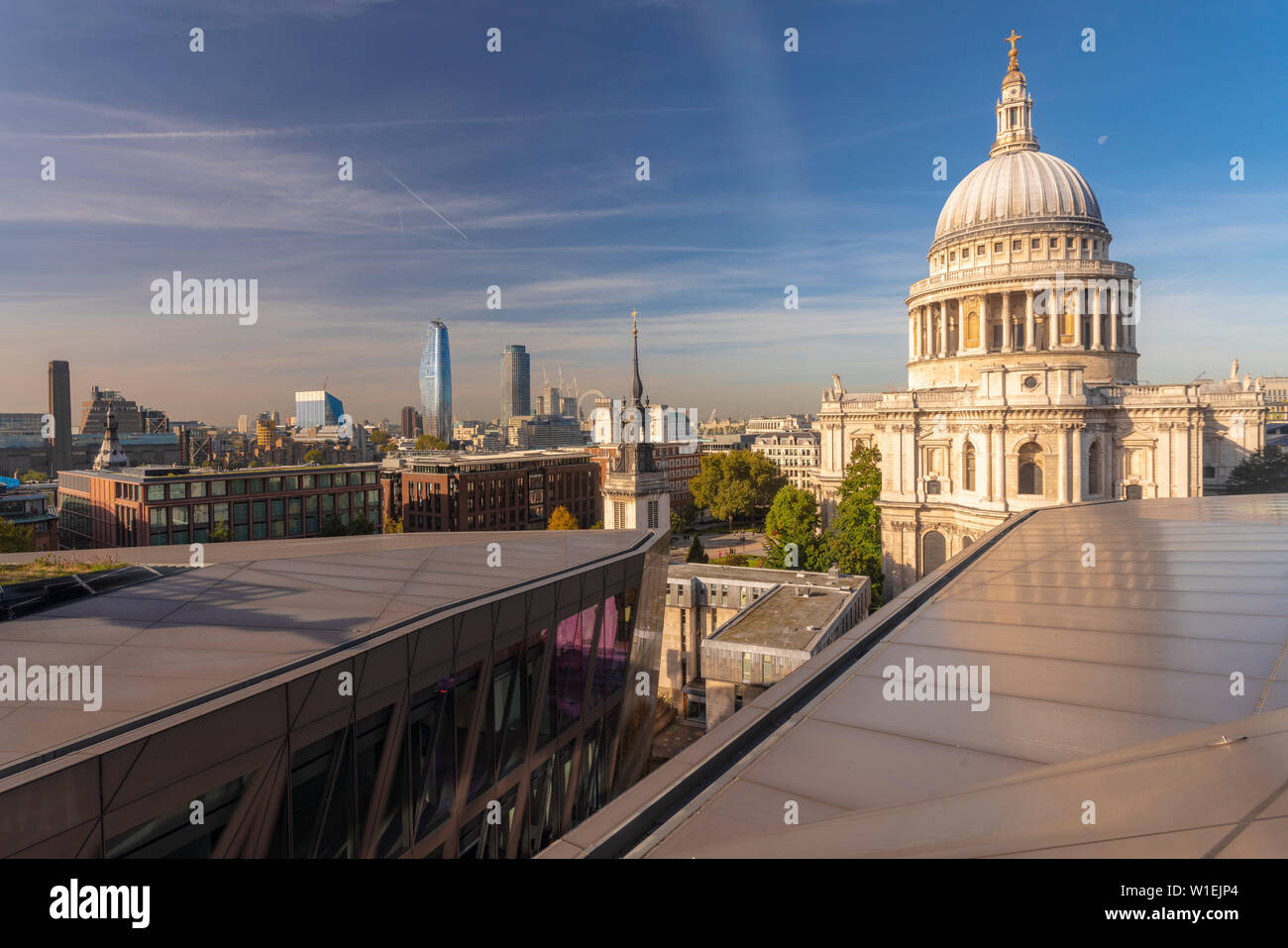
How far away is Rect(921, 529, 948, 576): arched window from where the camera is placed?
155ft

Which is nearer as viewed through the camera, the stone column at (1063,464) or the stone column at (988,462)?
the stone column at (1063,464)

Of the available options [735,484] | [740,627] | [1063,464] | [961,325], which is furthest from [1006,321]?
[735,484]

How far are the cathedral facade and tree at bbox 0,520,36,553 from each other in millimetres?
51600

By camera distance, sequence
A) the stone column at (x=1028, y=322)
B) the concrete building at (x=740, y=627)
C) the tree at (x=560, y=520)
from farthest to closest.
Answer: the tree at (x=560, y=520), the stone column at (x=1028, y=322), the concrete building at (x=740, y=627)

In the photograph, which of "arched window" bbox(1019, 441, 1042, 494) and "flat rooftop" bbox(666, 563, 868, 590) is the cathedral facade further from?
"flat rooftop" bbox(666, 563, 868, 590)

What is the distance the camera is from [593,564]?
1462 cm

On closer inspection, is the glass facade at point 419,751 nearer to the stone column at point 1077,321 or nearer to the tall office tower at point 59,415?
the stone column at point 1077,321

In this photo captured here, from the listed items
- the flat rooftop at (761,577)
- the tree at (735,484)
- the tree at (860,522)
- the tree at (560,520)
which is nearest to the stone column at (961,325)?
the tree at (860,522)

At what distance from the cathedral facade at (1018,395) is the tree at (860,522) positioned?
1.16 metres

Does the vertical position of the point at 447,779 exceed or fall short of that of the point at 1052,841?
it falls short

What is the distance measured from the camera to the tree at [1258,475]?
46312 millimetres

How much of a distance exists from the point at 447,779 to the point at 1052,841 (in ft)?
30.5

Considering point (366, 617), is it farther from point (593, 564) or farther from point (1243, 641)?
point (1243, 641)

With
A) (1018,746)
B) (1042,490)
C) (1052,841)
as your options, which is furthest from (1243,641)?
(1042,490)
